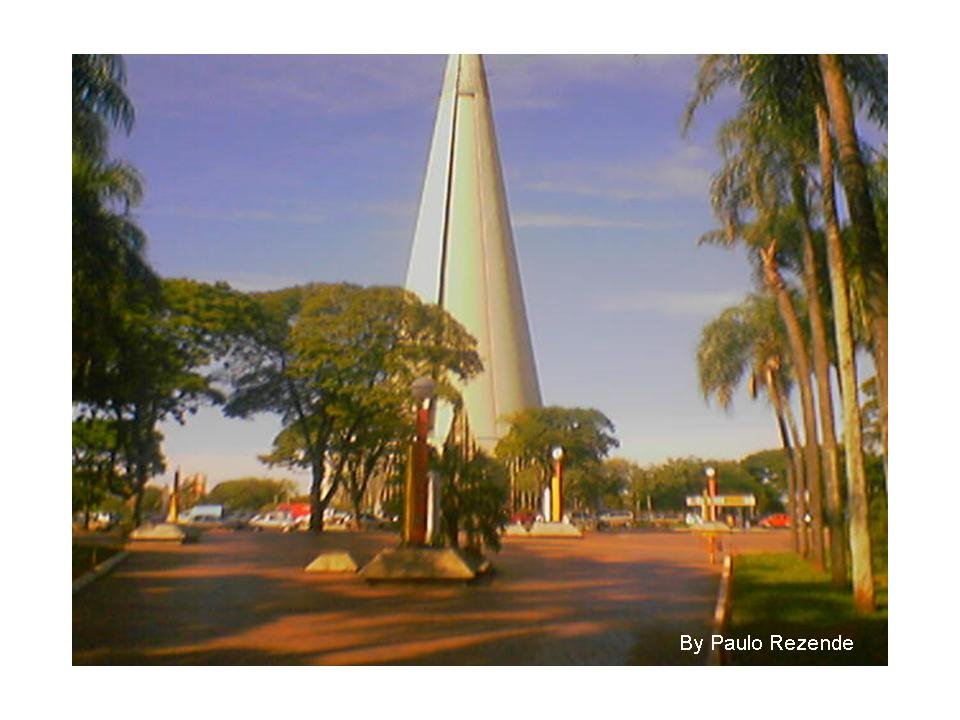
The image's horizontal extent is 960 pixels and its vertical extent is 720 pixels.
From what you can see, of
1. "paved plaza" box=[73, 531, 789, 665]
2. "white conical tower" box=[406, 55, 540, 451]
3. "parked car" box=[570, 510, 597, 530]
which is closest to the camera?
"paved plaza" box=[73, 531, 789, 665]

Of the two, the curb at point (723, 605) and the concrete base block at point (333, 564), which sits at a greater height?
the concrete base block at point (333, 564)

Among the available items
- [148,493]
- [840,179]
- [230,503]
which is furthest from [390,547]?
[840,179]

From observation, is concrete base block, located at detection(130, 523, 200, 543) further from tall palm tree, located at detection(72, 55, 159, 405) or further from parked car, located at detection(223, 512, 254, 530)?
tall palm tree, located at detection(72, 55, 159, 405)

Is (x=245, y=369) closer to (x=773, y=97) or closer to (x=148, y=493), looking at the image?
(x=148, y=493)

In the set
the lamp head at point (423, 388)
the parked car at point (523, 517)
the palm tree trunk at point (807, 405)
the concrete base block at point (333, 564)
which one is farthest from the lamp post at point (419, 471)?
the palm tree trunk at point (807, 405)

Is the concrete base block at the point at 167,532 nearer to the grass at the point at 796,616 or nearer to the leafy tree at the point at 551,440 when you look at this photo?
the leafy tree at the point at 551,440

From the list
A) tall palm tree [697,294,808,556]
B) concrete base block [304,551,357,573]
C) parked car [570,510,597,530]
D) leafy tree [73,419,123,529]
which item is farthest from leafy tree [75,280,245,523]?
tall palm tree [697,294,808,556]
